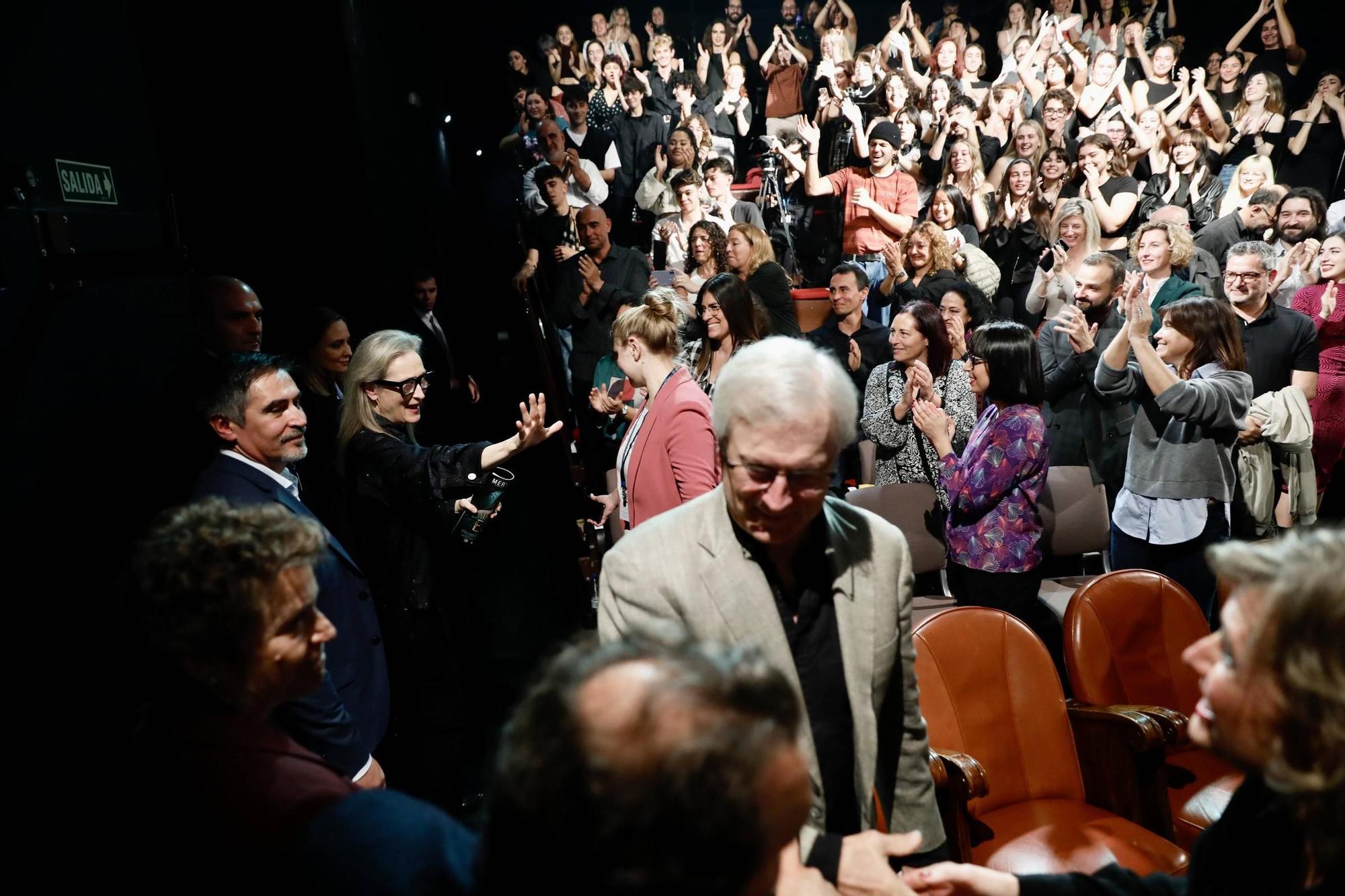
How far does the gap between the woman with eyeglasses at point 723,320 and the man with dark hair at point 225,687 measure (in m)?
2.66

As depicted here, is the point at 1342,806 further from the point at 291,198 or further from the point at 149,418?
the point at 291,198

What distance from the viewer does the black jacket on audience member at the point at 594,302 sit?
551 centimetres

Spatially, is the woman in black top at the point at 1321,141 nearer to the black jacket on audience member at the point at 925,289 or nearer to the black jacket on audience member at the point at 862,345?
the black jacket on audience member at the point at 925,289

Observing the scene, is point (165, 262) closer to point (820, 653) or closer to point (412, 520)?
point (412, 520)

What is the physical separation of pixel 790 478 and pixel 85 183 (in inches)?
83.0

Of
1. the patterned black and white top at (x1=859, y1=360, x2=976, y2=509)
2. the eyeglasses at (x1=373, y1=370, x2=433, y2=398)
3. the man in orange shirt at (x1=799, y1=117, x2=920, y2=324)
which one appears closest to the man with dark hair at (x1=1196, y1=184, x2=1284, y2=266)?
the man in orange shirt at (x1=799, y1=117, x2=920, y2=324)

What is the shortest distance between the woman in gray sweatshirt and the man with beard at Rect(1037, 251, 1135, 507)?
37.5 inches

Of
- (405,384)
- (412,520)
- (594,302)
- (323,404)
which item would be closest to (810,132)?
(594,302)

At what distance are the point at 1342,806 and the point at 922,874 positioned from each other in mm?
581

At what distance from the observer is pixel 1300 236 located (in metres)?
5.21

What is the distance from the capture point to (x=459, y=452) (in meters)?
2.76

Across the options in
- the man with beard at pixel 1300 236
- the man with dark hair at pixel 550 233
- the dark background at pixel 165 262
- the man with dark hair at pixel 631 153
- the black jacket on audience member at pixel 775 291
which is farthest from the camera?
the man with dark hair at pixel 631 153

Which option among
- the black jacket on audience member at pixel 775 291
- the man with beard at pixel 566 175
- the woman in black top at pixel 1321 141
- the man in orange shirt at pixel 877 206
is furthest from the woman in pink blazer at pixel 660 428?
the woman in black top at pixel 1321 141

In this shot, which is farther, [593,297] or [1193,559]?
[593,297]
